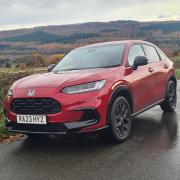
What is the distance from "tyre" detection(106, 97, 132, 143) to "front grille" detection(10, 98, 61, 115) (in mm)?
912

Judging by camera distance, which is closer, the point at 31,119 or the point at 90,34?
the point at 31,119

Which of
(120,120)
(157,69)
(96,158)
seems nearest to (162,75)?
(157,69)

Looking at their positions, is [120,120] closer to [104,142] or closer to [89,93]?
[104,142]

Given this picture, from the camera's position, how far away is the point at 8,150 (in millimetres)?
5906

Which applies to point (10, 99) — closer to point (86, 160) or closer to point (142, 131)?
point (86, 160)

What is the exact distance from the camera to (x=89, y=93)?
17.8 feet

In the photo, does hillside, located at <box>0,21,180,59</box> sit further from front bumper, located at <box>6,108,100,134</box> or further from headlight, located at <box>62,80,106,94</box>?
front bumper, located at <box>6,108,100,134</box>

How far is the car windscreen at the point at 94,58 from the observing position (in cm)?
654

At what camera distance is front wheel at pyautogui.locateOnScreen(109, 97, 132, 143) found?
5711 millimetres

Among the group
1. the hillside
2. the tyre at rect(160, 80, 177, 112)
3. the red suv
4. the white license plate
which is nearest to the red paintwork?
the red suv

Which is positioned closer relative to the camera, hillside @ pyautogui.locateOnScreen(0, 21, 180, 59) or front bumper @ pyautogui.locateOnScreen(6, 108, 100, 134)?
front bumper @ pyautogui.locateOnScreen(6, 108, 100, 134)

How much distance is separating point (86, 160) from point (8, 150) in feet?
5.01

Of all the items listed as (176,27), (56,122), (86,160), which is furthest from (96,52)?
(176,27)

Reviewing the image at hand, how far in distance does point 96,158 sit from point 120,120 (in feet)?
3.50
